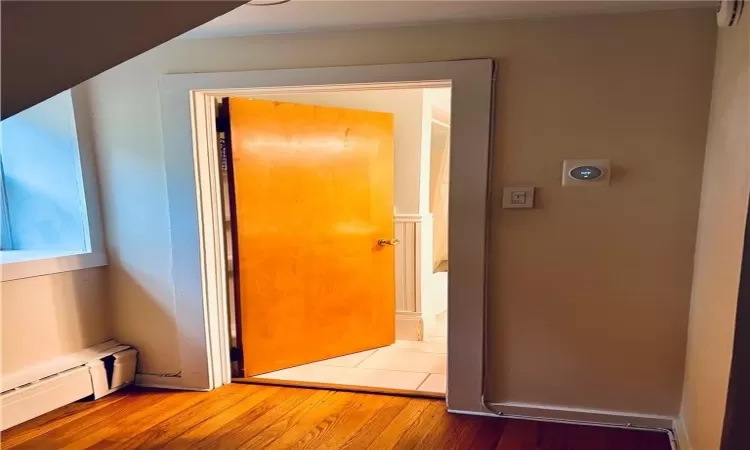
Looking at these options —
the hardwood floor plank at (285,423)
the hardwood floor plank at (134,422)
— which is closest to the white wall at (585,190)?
the hardwood floor plank at (285,423)

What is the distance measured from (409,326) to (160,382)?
166cm

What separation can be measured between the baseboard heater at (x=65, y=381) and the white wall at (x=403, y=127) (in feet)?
6.40

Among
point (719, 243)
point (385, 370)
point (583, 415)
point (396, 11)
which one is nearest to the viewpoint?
point (719, 243)

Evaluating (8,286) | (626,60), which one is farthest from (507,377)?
(8,286)

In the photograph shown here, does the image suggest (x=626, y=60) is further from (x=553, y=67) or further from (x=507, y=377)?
(x=507, y=377)

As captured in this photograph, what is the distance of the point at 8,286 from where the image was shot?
219 centimetres

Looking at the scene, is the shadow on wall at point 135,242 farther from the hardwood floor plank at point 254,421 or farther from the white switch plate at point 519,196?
the white switch plate at point 519,196

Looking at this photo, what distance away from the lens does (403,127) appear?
3.26 metres

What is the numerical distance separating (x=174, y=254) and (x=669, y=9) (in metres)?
2.53

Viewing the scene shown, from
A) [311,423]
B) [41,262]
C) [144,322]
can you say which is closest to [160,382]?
[144,322]

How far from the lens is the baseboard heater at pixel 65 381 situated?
2.17 metres

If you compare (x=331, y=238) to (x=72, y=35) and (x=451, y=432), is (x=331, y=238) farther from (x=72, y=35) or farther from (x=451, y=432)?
(x=72, y=35)

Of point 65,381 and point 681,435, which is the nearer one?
point 681,435

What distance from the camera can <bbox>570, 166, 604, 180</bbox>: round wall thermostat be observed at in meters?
1.99
